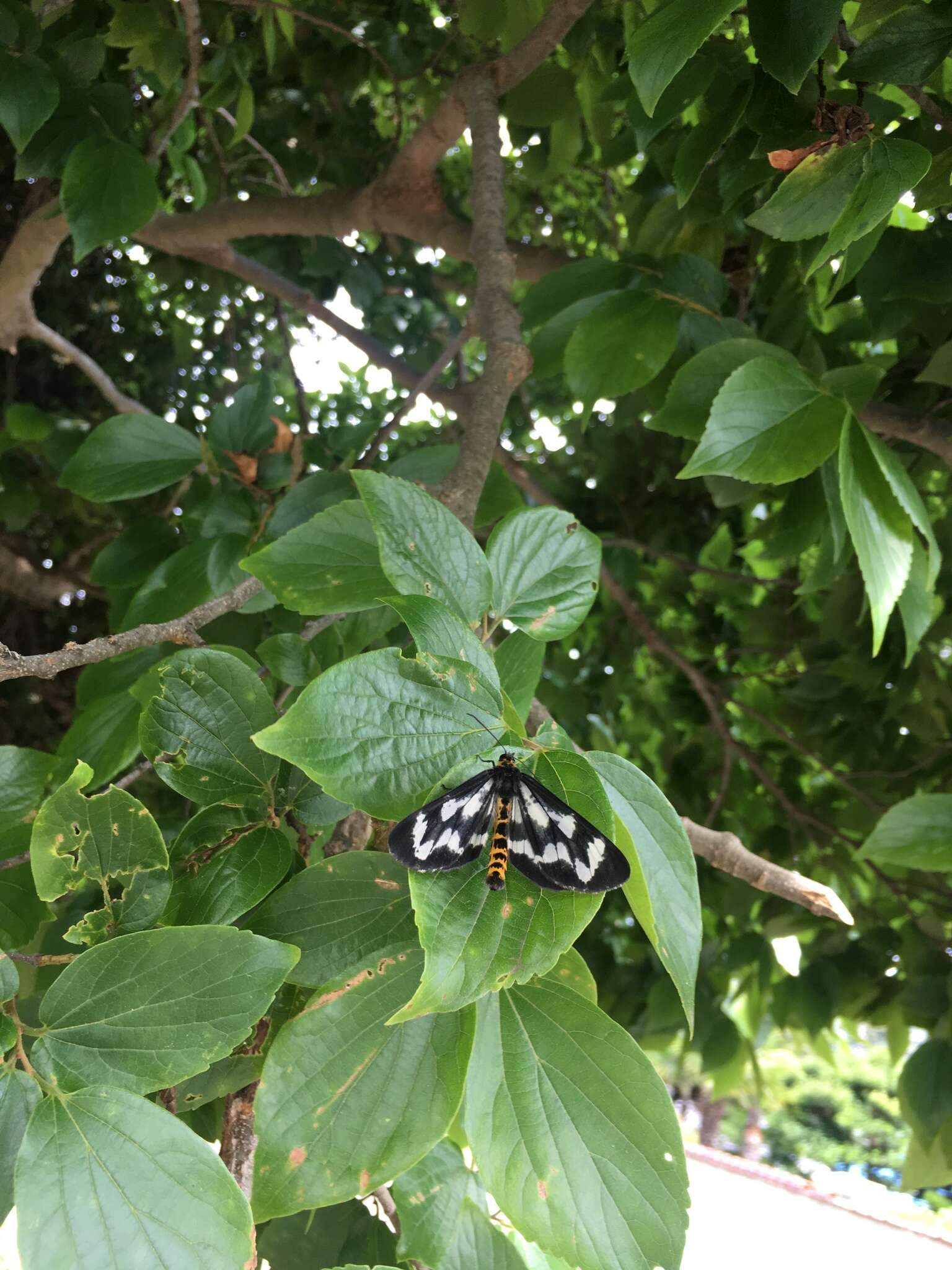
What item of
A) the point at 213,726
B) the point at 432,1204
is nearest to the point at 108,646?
the point at 213,726

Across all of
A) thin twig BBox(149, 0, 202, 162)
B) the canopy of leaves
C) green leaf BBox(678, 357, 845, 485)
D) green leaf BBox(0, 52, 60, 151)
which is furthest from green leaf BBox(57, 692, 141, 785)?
thin twig BBox(149, 0, 202, 162)

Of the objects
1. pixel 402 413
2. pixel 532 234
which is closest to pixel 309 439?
pixel 402 413

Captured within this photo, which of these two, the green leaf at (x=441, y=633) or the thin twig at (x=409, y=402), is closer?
the green leaf at (x=441, y=633)

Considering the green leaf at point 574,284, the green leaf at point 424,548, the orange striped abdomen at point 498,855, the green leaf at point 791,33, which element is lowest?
the orange striped abdomen at point 498,855

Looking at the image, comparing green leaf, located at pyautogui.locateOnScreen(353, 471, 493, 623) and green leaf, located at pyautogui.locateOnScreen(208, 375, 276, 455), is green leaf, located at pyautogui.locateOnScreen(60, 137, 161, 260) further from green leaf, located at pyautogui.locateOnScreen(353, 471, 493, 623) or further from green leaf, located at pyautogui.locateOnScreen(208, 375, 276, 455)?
green leaf, located at pyautogui.locateOnScreen(353, 471, 493, 623)

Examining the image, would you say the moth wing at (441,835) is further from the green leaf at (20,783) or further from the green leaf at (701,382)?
the green leaf at (701,382)

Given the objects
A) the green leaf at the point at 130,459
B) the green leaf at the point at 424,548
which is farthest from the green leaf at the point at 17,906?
the green leaf at the point at 130,459

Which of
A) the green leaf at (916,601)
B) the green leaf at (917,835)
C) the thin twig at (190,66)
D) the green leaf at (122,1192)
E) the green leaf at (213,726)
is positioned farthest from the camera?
the thin twig at (190,66)
